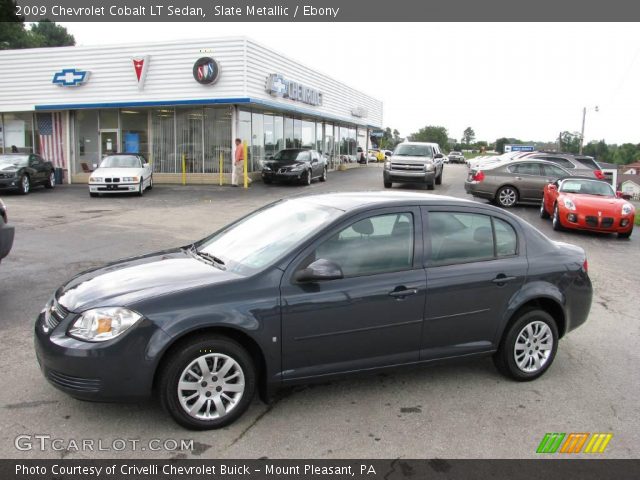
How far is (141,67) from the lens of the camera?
23344 mm

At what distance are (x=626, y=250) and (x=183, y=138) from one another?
1883 centimetres

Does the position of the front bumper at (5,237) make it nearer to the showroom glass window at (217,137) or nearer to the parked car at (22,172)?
the parked car at (22,172)

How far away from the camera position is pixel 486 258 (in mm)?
4469

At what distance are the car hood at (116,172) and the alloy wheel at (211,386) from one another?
17.0m

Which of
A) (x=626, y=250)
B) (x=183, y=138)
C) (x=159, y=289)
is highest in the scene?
(x=183, y=138)

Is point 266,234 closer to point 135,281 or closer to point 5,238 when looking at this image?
point 135,281

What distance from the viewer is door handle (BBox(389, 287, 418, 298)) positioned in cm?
402

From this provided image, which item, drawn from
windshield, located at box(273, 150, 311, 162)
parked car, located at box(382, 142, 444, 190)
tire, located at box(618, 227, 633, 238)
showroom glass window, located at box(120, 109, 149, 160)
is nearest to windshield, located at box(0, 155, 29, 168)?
showroom glass window, located at box(120, 109, 149, 160)

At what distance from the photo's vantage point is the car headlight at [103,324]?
136 inches

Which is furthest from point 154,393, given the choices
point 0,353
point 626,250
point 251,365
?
point 626,250
